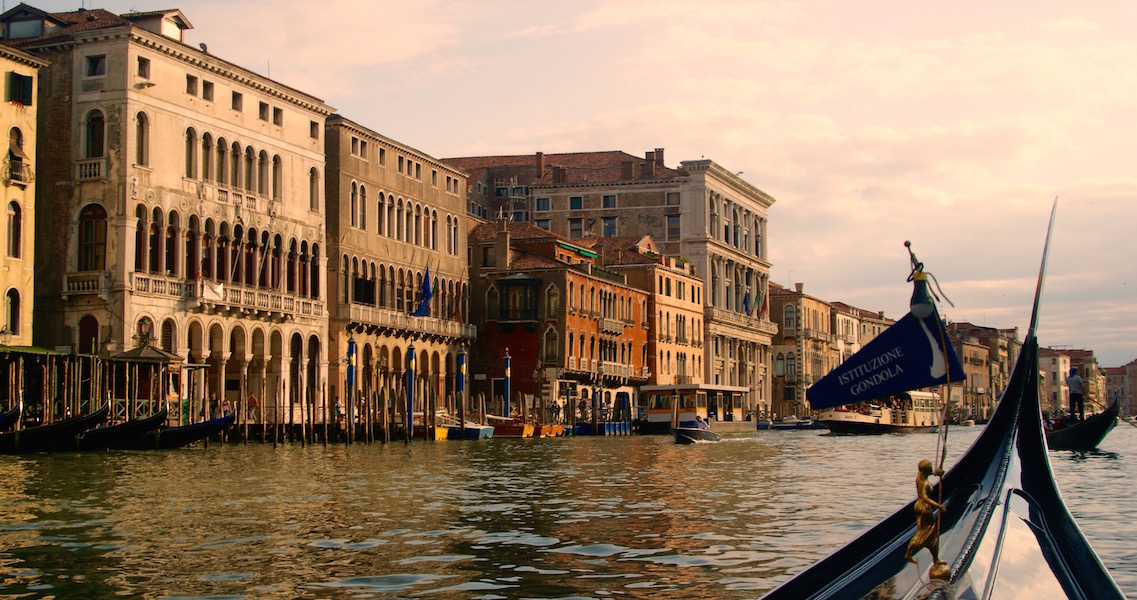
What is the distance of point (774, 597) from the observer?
16.9 feet

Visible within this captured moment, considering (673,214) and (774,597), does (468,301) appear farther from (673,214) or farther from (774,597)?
(774,597)

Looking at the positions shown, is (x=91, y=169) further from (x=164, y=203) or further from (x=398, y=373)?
(x=398, y=373)

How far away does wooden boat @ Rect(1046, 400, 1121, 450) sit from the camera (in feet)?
85.6

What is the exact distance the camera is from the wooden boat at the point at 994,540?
5.32 meters

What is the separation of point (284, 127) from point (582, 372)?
15240 millimetres

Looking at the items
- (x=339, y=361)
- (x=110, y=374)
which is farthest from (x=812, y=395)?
(x=339, y=361)

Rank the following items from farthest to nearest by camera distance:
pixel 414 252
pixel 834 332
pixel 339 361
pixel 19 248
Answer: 1. pixel 834 332
2. pixel 414 252
3. pixel 339 361
4. pixel 19 248

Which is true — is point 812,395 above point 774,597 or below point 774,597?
above

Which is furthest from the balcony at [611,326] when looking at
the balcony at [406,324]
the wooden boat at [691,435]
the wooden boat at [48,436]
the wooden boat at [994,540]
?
the wooden boat at [994,540]

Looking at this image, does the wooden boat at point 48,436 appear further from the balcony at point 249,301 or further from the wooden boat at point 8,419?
the balcony at point 249,301

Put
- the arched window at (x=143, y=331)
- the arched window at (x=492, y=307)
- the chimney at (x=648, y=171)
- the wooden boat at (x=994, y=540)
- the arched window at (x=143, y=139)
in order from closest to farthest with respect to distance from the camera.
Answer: the wooden boat at (x=994, y=540) < the arched window at (x=143, y=331) < the arched window at (x=143, y=139) < the arched window at (x=492, y=307) < the chimney at (x=648, y=171)

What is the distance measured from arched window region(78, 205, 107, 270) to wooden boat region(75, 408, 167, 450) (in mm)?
6192

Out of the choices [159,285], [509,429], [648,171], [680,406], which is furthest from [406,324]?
[648,171]

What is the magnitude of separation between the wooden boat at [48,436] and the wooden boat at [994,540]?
60.4ft
